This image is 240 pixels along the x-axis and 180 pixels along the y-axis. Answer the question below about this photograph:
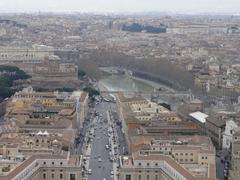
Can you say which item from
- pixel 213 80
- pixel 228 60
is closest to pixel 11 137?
pixel 213 80

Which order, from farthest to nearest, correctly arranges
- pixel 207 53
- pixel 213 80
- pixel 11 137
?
pixel 207 53, pixel 213 80, pixel 11 137

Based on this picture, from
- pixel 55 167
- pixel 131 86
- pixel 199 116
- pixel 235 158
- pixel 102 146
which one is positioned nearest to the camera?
pixel 55 167

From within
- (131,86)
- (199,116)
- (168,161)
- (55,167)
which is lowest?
(131,86)

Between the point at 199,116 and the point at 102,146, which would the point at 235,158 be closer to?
the point at 102,146

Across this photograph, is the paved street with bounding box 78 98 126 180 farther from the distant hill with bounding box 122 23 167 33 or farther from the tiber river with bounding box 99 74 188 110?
the distant hill with bounding box 122 23 167 33

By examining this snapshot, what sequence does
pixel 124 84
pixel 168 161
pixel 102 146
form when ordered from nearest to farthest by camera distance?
pixel 168 161 < pixel 102 146 < pixel 124 84

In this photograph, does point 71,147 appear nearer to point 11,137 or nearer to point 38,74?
point 11,137

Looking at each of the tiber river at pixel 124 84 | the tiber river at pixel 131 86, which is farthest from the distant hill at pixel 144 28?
the tiber river at pixel 124 84

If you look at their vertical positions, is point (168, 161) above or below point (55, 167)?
above

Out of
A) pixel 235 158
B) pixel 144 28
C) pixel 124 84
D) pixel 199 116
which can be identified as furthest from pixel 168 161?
pixel 144 28

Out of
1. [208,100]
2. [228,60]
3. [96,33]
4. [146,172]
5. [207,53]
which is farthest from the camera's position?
[96,33]

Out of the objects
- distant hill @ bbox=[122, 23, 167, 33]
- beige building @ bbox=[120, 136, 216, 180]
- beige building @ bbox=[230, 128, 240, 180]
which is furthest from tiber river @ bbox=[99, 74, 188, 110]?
distant hill @ bbox=[122, 23, 167, 33]
